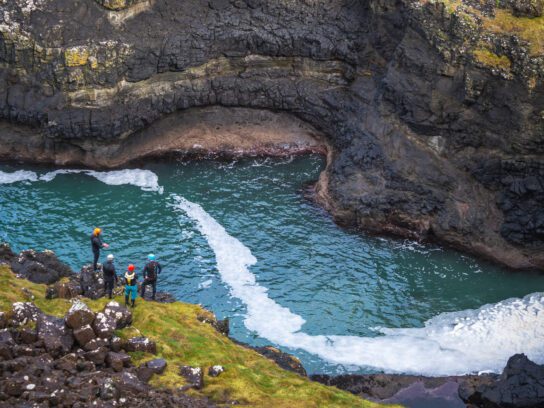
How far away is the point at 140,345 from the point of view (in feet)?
107

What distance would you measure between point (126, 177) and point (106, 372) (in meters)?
33.0

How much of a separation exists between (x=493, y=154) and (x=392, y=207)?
8506 mm

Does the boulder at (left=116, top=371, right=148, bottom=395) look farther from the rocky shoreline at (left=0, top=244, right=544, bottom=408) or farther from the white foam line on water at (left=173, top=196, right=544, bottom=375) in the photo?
the white foam line on water at (left=173, top=196, right=544, bottom=375)

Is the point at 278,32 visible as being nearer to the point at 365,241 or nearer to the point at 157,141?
the point at 157,141

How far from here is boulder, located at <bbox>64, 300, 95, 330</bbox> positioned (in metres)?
30.9

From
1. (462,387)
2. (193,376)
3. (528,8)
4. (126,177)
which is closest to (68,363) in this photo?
(193,376)

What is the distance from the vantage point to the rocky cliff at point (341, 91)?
51688mm

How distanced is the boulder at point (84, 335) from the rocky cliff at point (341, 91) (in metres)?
28.5

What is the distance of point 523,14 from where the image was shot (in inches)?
2068

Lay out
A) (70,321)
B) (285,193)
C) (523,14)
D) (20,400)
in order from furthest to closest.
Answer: (285,193), (523,14), (70,321), (20,400)

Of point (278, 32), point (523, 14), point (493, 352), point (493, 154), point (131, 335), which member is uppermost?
point (523, 14)

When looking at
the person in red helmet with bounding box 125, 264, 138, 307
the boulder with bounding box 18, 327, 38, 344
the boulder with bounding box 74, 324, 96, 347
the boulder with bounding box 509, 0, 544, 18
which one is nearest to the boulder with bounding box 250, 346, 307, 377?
the person in red helmet with bounding box 125, 264, 138, 307

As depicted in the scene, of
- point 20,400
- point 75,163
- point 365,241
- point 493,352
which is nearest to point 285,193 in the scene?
point 365,241

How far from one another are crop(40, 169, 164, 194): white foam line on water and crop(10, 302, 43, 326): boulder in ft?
91.4
